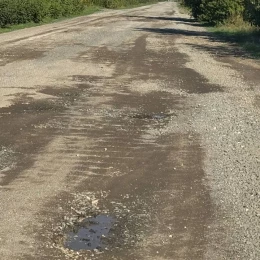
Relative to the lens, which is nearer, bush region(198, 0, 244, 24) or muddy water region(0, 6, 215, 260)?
muddy water region(0, 6, 215, 260)

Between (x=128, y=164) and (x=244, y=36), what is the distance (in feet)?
87.0

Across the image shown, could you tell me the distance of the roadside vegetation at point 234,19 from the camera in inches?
1316

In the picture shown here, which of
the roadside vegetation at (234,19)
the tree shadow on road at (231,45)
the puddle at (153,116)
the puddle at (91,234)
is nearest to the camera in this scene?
the puddle at (91,234)

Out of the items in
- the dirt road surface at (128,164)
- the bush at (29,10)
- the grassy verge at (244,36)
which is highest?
the dirt road surface at (128,164)

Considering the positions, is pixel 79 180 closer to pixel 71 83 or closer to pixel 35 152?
pixel 35 152

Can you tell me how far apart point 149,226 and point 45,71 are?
42.6 feet

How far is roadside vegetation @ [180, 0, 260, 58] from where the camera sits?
33.4m

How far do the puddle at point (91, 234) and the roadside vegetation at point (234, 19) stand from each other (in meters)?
19.9

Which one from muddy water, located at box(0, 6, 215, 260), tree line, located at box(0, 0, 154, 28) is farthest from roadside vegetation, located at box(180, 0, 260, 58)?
muddy water, located at box(0, 6, 215, 260)

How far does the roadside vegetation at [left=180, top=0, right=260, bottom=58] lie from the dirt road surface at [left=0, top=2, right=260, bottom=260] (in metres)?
11.6

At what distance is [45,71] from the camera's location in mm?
19656

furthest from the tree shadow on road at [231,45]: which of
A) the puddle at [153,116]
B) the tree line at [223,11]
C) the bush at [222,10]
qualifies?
the puddle at [153,116]

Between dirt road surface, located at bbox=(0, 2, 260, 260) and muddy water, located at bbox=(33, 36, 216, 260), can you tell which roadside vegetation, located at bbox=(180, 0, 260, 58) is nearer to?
dirt road surface, located at bbox=(0, 2, 260, 260)

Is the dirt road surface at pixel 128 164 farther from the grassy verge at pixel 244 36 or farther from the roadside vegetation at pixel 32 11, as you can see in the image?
the roadside vegetation at pixel 32 11
